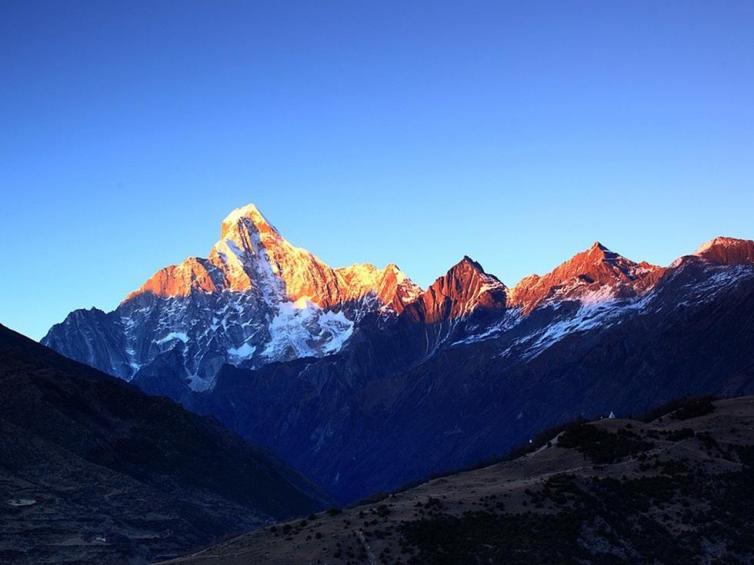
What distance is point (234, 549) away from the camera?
130m

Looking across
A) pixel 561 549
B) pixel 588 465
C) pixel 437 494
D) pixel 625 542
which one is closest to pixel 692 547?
pixel 625 542

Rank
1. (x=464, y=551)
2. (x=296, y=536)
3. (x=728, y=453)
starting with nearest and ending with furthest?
1. (x=464, y=551)
2. (x=296, y=536)
3. (x=728, y=453)

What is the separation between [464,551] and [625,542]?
18.2 m

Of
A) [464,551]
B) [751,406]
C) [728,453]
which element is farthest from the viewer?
[751,406]

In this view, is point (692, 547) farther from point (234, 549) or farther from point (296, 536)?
point (234, 549)

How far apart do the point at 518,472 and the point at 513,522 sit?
24.2m

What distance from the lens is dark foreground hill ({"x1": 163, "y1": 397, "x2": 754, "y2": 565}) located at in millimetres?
118375

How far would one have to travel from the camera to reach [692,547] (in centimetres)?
12019

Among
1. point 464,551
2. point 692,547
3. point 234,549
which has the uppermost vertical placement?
point 234,549

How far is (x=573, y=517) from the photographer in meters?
124

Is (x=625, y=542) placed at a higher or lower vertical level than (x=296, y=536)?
lower

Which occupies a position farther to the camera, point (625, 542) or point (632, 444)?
point (632, 444)

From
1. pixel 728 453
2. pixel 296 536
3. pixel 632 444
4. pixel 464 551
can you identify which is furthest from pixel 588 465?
pixel 296 536

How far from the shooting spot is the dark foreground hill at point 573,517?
118375 millimetres
